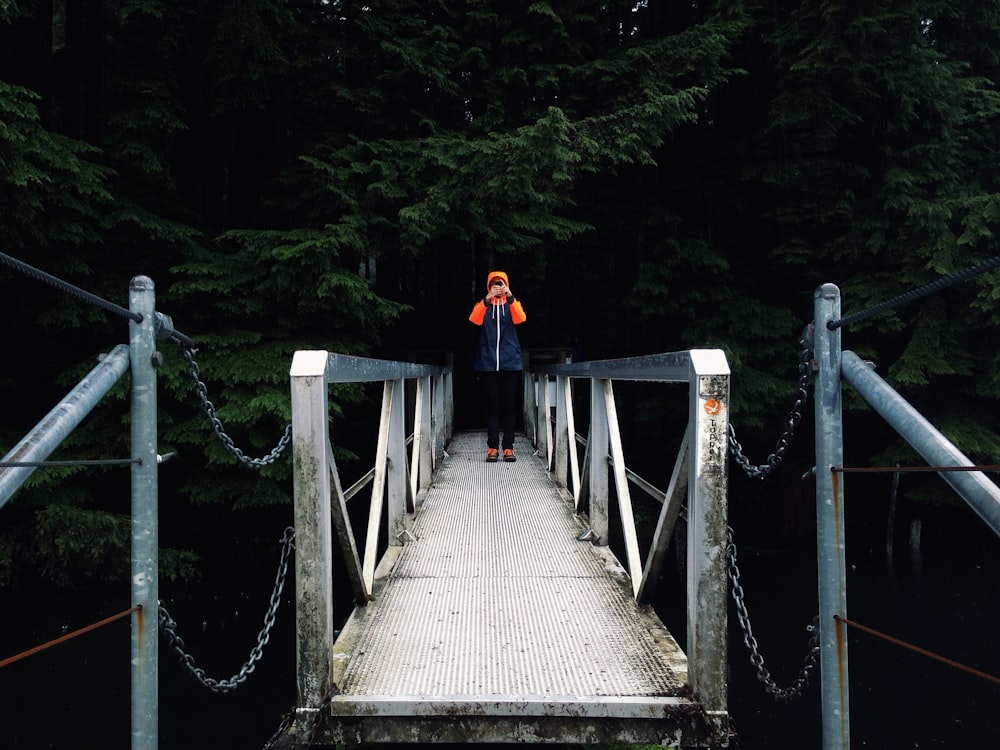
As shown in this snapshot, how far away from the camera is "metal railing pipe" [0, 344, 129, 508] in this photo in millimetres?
1679

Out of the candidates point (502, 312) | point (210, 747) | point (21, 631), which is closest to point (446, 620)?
point (502, 312)

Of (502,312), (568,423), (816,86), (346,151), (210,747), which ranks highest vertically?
(816,86)

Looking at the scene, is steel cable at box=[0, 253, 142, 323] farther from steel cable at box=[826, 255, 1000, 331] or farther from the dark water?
the dark water

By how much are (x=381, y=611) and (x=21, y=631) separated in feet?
25.8

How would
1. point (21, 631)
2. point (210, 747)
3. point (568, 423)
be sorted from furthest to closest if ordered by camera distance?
point (21, 631)
point (210, 747)
point (568, 423)

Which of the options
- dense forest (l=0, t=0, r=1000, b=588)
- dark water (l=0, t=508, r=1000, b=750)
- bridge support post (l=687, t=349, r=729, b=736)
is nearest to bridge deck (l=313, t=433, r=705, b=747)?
bridge support post (l=687, t=349, r=729, b=736)

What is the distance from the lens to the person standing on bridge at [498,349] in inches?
271

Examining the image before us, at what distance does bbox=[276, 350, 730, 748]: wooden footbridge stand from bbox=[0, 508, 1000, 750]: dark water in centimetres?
542

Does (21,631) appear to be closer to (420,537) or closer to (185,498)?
(185,498)

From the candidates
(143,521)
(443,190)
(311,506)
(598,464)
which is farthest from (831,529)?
(443,190)

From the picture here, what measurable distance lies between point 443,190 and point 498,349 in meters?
2.32

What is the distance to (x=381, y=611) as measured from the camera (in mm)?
3164

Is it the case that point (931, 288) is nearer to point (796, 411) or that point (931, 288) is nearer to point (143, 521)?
point (796, 411)

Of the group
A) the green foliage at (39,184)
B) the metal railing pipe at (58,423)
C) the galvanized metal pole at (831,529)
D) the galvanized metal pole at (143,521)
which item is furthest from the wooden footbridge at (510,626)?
the green foliage at (39,184)
